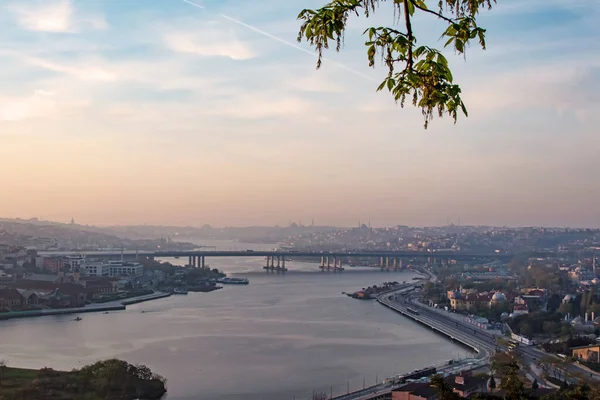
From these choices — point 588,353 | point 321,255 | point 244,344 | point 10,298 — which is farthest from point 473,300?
point 321,255

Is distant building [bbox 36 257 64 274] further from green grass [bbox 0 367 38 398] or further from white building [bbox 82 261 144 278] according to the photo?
green grass [bbox 0 367 38 398]

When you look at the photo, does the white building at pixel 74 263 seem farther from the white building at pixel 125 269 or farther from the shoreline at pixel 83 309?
the shoreline at pixel 83 309

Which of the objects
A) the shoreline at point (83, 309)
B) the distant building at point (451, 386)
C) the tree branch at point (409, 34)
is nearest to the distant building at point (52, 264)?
the shoreline at point (83, 309)

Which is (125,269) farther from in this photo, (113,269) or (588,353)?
(588,353)

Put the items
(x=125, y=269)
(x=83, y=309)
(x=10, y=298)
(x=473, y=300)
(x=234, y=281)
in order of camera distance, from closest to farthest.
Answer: (x=10, y=298) → (x=83, y=309) → (x=473, y=300) → (x=234, y=281) → (x=125, y=269)

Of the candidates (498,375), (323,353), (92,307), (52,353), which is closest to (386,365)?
(323,353)

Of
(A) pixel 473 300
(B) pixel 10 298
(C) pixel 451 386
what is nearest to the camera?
(C) pixel 451 386
